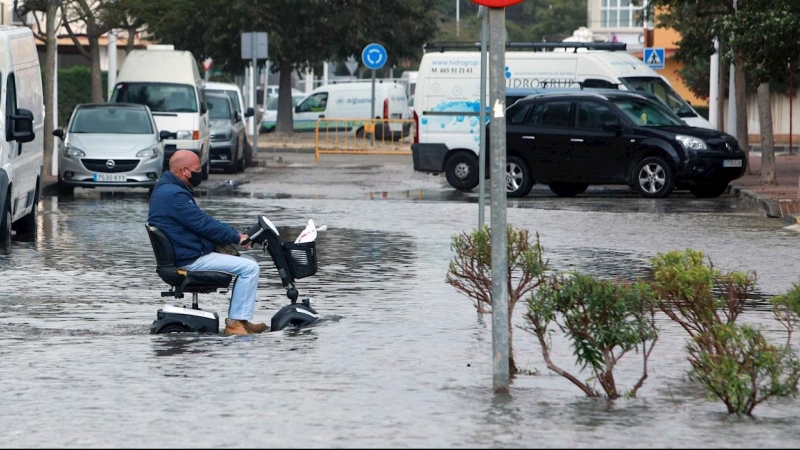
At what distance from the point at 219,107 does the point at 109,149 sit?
9.14 metres

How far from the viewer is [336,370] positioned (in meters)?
9.45

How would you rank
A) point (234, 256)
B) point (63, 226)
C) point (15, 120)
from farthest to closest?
1. point (63, 226)
2. point (15, 120)
3. point (234, 256)

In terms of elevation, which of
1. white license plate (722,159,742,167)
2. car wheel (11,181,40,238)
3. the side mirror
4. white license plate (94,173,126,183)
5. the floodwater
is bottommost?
the floodwater

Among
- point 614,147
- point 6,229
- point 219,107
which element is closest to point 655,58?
point 219,107

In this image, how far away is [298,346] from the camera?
10.4 metres

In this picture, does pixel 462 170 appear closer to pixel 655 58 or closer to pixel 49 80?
pixel 49 80

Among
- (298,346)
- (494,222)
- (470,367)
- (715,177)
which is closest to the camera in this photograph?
(494,222)

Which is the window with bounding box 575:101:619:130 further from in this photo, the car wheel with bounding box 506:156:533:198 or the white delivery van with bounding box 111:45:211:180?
the white delivery van with bounding box 111:45:211:180

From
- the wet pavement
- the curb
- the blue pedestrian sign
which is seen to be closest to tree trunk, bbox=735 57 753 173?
the curb

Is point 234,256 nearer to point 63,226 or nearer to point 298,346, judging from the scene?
point 298,346

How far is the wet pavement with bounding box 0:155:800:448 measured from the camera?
764 cm

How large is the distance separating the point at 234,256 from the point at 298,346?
3.97ft

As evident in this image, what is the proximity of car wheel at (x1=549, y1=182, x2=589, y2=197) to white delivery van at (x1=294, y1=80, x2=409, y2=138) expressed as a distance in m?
26.9

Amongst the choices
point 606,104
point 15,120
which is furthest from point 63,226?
point 606,104
